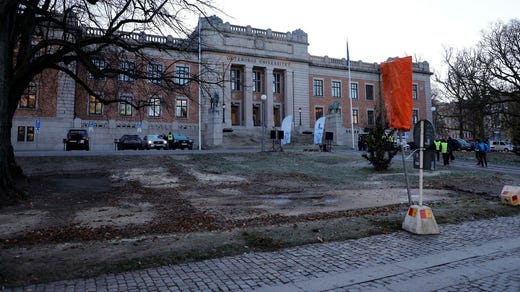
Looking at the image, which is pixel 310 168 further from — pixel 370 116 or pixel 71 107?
pixel 370 116

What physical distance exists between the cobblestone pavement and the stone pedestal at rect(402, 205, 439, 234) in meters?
0.44

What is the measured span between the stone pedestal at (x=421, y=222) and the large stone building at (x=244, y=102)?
27.5 meters

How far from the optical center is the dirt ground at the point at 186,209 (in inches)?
221

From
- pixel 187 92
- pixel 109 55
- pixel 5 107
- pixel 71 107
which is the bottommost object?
pixel 5 107

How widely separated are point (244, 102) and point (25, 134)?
2911cm

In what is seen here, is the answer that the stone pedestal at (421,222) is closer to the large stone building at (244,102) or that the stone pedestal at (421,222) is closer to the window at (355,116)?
the large stone building at (244,102)

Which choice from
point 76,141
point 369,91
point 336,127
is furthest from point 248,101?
point 76,141

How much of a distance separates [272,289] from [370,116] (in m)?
62.5

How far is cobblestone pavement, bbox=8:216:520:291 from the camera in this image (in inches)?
172

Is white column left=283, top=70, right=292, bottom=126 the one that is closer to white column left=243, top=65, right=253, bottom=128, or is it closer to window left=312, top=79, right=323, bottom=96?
window left=312, top=79, right=323, bottom=96

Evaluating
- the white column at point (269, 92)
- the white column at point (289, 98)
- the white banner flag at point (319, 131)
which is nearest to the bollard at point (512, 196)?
the white banner flag at point (319, 131)

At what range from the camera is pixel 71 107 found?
138ft

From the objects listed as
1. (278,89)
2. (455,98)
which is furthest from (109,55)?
(455,98)

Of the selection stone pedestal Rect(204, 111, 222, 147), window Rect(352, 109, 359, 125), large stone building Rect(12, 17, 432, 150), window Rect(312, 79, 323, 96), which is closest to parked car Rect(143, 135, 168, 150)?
large stone building Rect(12, 17, 432, 150)
